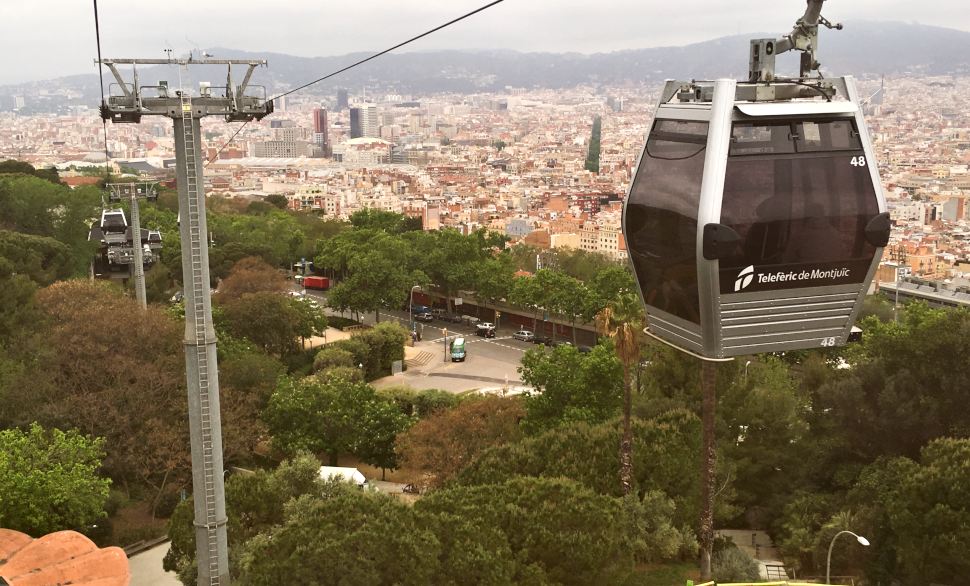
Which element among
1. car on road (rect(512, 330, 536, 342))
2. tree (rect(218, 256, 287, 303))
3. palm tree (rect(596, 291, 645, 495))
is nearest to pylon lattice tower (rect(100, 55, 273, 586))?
palm tree (rect(596, 291, 645, 495))

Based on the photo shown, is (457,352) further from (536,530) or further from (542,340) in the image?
(536,530)

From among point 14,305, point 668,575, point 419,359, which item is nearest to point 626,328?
point 668,575

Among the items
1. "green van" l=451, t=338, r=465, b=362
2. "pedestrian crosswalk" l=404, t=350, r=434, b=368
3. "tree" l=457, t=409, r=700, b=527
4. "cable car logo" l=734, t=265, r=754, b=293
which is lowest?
"pedestrian crosswalk" l=404, t=350, r=434, b=368

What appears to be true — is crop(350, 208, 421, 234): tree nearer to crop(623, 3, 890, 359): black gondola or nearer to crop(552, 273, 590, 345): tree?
crop(552, 273, 590, 345): tree

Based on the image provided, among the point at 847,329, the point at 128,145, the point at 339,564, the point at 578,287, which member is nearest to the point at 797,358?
the point at 578,287

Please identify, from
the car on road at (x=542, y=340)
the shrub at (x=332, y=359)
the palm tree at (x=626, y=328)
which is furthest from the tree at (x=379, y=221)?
the palm tree at (x=626, y=328)

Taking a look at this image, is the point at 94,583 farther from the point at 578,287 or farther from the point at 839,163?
→ the point at 578,287
